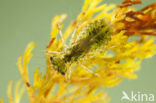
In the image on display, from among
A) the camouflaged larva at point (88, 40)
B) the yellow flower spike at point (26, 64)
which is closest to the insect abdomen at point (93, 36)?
the camouflaged larva at point (88, 40)

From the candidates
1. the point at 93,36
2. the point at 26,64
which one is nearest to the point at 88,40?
the point at 93,36

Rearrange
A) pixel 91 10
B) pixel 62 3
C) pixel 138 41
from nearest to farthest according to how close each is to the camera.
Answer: pixel 91 10 → pixel 138 41 → pixel 62 3

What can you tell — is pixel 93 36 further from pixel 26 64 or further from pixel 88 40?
pixel 26 64

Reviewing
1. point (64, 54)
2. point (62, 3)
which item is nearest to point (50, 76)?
point (64, 54)

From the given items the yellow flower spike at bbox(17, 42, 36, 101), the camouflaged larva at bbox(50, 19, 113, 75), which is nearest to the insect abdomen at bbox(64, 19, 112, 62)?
the camouflaged larva at bbox(50, 19, 113, 75)

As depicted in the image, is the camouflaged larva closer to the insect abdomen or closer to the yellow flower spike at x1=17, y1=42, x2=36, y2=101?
the insect abdomen

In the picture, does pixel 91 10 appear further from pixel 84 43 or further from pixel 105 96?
pixel 105 96

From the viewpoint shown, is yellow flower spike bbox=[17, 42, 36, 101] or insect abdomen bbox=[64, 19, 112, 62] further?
yellow flower spike bbox=[17, 42, 36, 101]

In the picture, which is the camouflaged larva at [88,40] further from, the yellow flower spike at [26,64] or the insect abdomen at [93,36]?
the yellow flower spike at [26,64]
